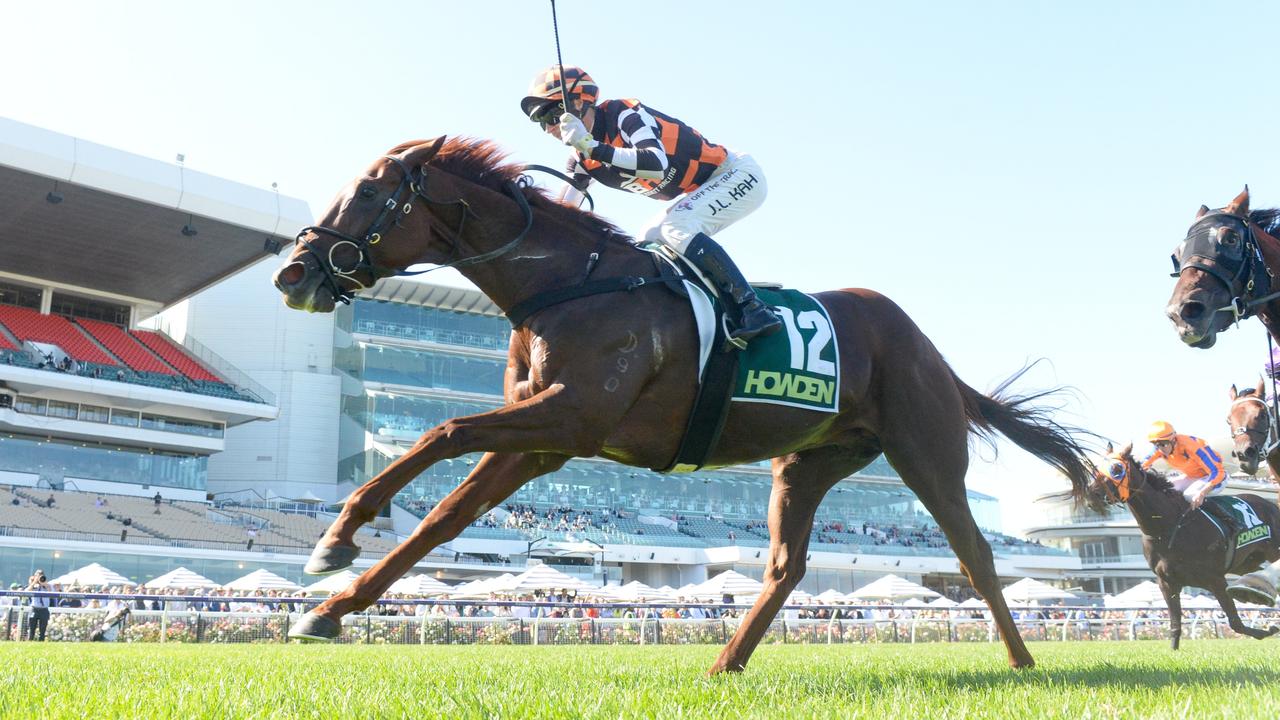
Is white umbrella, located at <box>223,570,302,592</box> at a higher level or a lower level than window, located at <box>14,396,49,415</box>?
lower

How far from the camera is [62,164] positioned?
36125mm

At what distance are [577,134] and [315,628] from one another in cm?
261

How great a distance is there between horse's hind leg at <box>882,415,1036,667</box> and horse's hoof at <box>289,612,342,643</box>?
322 cm

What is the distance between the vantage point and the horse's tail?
6.91 m

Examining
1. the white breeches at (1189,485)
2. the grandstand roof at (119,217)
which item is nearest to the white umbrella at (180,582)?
the grandstand roof at (119,217)

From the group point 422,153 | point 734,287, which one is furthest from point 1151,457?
point 422,153

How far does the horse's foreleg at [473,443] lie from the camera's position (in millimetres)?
4055

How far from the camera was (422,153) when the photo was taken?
507 centimetres

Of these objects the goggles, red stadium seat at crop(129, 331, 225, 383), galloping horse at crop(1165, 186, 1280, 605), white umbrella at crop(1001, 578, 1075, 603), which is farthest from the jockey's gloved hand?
red stadium seat at crop(129, 331, 225, 383)

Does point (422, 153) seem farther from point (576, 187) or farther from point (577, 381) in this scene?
point (577, 381)

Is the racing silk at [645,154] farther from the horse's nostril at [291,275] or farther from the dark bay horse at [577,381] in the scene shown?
the horse's nostril at [291,275]

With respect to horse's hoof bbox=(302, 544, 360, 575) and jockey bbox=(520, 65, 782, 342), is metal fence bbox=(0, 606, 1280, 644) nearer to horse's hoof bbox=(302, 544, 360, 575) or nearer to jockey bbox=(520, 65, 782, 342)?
jockey bbox=(520, 65, 782, 342)

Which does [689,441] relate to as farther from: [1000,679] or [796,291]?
[1000,679]

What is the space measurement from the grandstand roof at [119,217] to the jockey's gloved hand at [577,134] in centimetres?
3695
